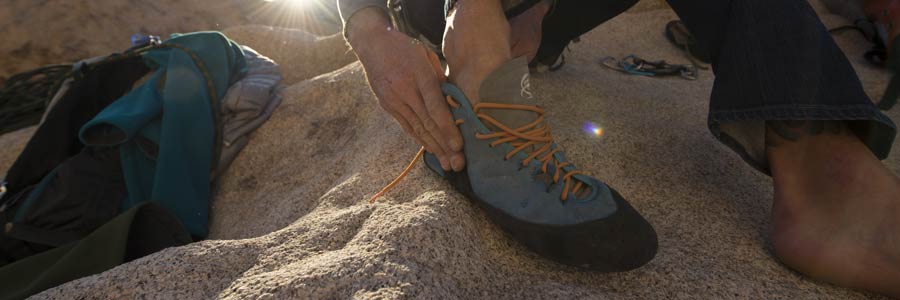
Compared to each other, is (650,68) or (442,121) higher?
(442,121)

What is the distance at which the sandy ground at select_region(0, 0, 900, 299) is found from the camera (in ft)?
2.46

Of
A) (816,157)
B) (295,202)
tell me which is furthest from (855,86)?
(295,202)

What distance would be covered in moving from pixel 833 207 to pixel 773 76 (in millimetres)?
259

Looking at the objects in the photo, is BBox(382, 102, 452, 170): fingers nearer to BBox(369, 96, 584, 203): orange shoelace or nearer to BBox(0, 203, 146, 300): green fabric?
BBox(369, 96, 584, 203): orange shoelace

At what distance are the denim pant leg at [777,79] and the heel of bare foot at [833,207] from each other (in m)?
0.04

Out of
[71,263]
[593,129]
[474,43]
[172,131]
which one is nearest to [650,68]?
[593,129]

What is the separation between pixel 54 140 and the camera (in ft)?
4.79

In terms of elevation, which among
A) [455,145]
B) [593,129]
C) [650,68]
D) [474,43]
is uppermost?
[474,43]

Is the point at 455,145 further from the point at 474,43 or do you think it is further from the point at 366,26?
the point at 366,26

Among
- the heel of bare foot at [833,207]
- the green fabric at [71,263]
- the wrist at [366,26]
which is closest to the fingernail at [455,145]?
the wrist at [366,26]

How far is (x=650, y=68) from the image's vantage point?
2.16m

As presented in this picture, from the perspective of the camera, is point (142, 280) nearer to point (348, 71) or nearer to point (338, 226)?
point (338, 226)

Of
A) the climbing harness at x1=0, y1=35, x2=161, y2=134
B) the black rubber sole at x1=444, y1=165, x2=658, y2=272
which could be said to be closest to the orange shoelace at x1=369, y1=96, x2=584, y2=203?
the black rubber sole at x1=444, y1=165, x2=658, y2=272

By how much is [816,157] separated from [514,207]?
1.91 feet
